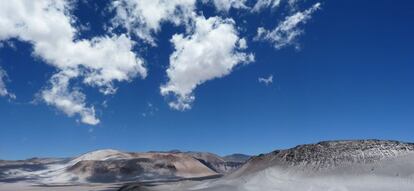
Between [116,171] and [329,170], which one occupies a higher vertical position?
[116,171]

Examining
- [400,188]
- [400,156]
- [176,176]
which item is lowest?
[400,188]

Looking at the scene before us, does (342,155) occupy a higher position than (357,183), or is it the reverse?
(342,155)

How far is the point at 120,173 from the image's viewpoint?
10319 centimetres

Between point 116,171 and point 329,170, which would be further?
point 116,171

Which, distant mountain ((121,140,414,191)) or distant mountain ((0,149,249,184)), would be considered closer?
distant mountain ((121,140,414,191))

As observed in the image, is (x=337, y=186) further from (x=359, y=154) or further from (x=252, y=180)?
(x=252, y=180)

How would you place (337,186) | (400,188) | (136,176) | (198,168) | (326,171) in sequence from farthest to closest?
(198,168) < (136,176) < (326,171) < (337,186) < (400,188)

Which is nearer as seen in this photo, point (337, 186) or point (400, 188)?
point (400, 188)

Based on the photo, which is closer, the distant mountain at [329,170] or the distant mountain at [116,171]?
the distant mountain at [329,170]

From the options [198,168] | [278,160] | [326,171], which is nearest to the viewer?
[326,171]

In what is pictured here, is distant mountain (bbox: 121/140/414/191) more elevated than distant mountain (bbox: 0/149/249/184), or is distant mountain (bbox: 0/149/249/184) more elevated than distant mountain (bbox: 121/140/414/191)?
distant mountain (bbox: 0/149/249/184)

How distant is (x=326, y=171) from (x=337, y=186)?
1758mm

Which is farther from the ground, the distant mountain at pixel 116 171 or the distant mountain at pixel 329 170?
the distant mountain at pixel 116 171

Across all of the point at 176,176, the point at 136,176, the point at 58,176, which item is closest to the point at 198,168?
the point at 176,176
